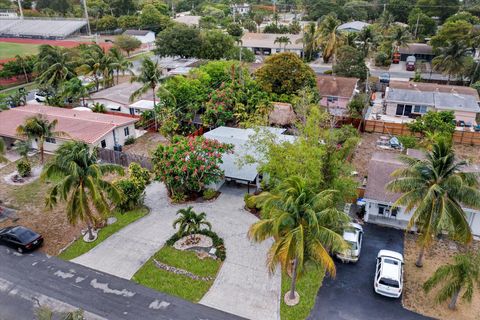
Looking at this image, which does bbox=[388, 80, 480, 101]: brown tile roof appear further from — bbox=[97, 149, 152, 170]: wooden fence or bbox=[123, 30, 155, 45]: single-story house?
bbox=[123, 30, 155, 45]: single-story house

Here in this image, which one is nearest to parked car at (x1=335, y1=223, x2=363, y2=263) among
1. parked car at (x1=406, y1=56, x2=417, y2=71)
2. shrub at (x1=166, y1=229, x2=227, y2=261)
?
shrub at (x1=166, y1=229, x2=227, y2=261)

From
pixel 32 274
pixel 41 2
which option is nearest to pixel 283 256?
pixel 32 274

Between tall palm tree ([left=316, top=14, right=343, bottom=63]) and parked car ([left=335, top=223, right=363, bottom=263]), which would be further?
tall palm tree ([left=316, top=14, right=343, bottom=63])

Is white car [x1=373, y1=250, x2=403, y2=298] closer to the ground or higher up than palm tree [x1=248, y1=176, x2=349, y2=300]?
closer to the ground

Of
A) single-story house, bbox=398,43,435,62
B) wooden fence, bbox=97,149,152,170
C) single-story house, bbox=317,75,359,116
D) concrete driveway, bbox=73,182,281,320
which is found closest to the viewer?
concrete driveway, bbox=73,182,281,320

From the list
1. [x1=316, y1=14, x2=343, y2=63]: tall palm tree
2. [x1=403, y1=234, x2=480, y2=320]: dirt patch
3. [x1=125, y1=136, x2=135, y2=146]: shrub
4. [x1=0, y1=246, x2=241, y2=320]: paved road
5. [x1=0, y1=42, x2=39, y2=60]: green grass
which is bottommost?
[x1=0, y1=246, x2=241, y2=320]: paved road

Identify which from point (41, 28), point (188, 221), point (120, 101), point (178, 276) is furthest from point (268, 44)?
point (178, 276)

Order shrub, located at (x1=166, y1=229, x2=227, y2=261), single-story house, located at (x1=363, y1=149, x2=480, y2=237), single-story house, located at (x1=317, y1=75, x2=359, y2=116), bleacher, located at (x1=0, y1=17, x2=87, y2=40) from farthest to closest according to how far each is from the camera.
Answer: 1. bleacher, located at (x1=0, y1=17, x2=87, y2=40)
2. single-story house, located at (x1=317, y1=75, x2=359, y2=116)
3. single-story house, located at (x1=363, y1=149, x2=480, y2=237)
4. shrub, located at (x1=166, y1=229, x2=227, y2=261)
